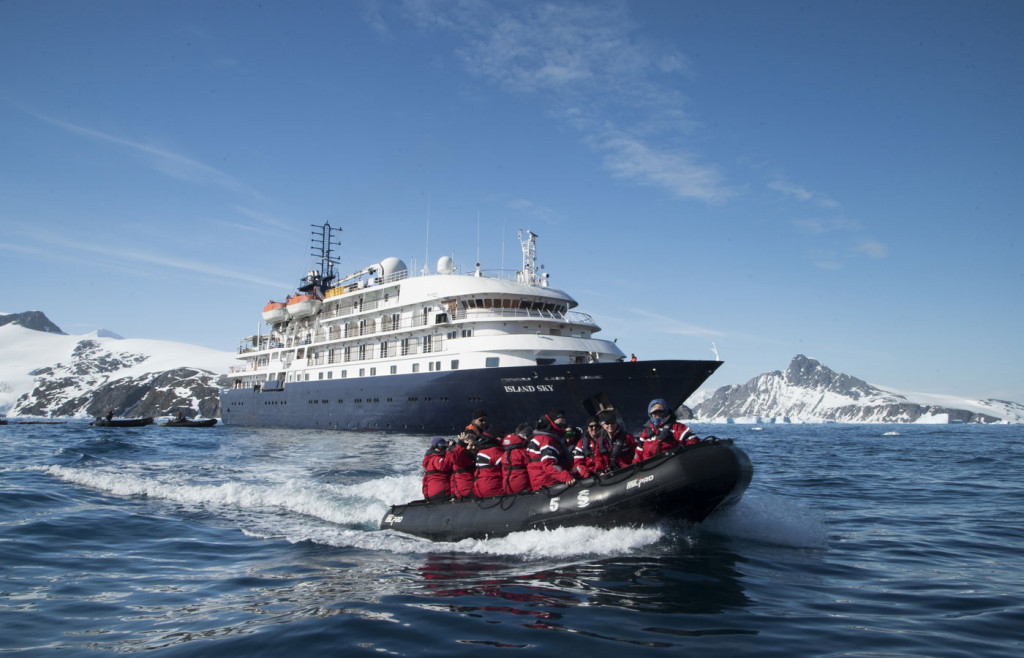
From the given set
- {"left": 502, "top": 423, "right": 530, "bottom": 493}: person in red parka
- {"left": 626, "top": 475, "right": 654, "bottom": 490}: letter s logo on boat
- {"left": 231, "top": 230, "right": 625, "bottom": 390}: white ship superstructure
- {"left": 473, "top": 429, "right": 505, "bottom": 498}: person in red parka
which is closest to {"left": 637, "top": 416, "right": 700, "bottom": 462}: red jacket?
{"left": 626, "top": 475, "right": 654, "bottom": 490}: letter s logo on boat

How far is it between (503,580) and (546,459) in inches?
96.1

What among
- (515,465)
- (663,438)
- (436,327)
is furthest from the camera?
(436,327)

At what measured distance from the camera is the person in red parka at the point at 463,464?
10.4 meters

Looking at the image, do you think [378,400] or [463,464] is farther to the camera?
[378,400]

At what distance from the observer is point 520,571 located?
25.7 feet

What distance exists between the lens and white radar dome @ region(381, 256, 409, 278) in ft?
145

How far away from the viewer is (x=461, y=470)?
1059 cm

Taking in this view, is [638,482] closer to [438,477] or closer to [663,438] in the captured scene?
[663,438]

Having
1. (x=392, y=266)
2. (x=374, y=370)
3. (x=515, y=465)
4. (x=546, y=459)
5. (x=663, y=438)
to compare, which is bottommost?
(x=515, y=465)

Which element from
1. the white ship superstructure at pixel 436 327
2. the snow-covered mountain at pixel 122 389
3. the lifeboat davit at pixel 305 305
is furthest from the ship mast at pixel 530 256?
the snow-covered mountain at pixel 122 389

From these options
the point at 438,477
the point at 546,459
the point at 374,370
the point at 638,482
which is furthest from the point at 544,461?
the point at 374,370

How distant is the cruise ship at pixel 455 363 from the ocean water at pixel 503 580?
1258cm

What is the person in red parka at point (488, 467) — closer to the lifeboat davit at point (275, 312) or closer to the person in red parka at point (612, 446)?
the person in red parka at point (612, 446)

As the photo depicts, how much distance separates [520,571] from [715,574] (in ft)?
7.75
